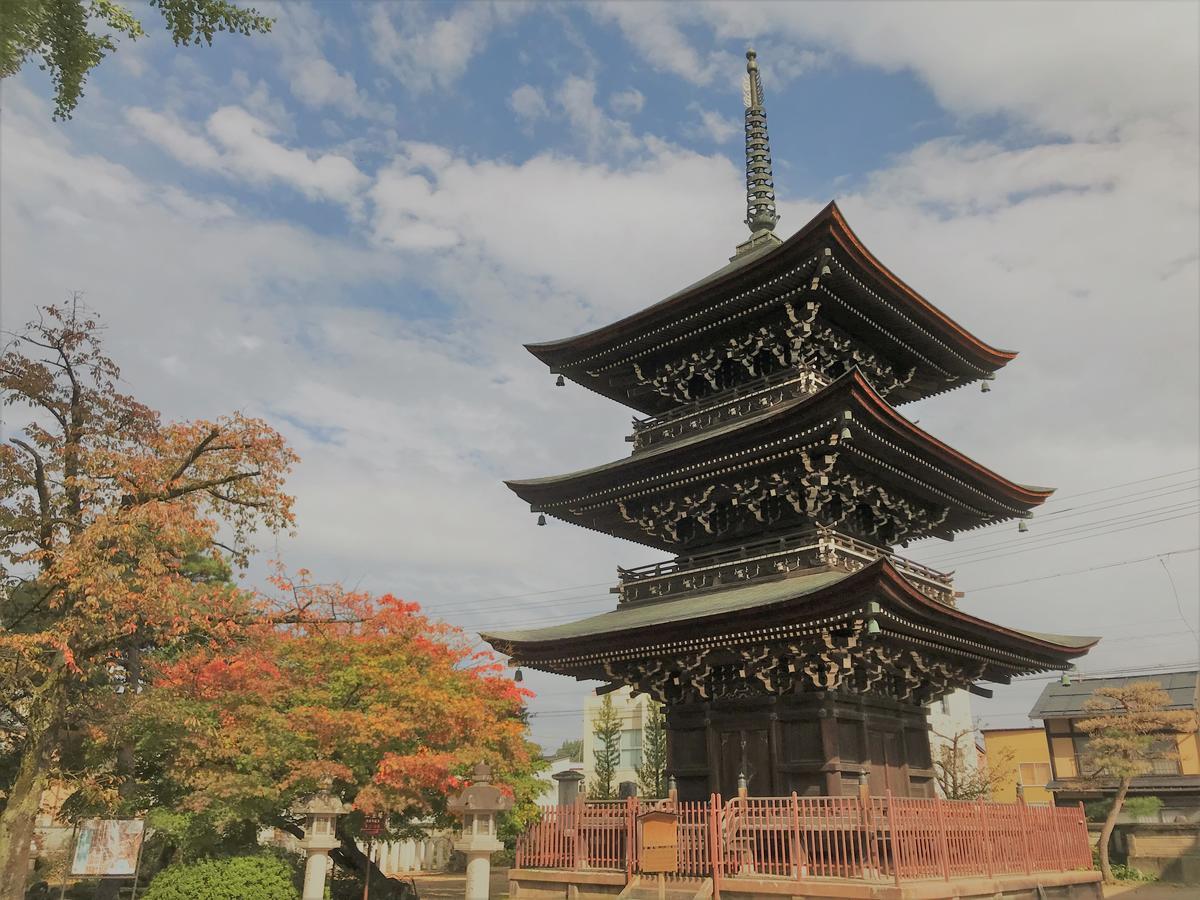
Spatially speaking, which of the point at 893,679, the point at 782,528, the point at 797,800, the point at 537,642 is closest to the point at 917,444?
the point at 782,528

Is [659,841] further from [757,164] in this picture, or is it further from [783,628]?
[757,164]

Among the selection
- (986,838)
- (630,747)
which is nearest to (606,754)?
(630,747)

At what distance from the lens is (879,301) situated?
2105cm

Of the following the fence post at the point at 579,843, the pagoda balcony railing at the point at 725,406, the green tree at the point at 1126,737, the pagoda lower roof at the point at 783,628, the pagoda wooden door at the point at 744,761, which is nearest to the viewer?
the pagoda lower roof at the point at 783,628

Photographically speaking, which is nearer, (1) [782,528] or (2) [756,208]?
(1) [782,528]

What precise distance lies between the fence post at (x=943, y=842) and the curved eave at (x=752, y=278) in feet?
36.0

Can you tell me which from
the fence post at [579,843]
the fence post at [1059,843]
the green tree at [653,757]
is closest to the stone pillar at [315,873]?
the fence post at [579,843]

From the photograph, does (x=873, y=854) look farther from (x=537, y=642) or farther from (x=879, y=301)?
(x=879, y=301)

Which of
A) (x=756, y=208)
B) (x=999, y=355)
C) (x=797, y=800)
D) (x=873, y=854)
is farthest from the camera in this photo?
(x=756, y=208)

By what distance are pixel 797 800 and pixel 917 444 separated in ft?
26.0

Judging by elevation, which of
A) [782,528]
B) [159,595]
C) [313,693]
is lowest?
[313,693]

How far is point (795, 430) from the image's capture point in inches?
737

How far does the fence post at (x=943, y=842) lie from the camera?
1563 centimetres

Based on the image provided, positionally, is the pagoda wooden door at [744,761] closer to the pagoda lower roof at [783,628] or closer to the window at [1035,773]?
the pagoda lower roof at [783,628]
